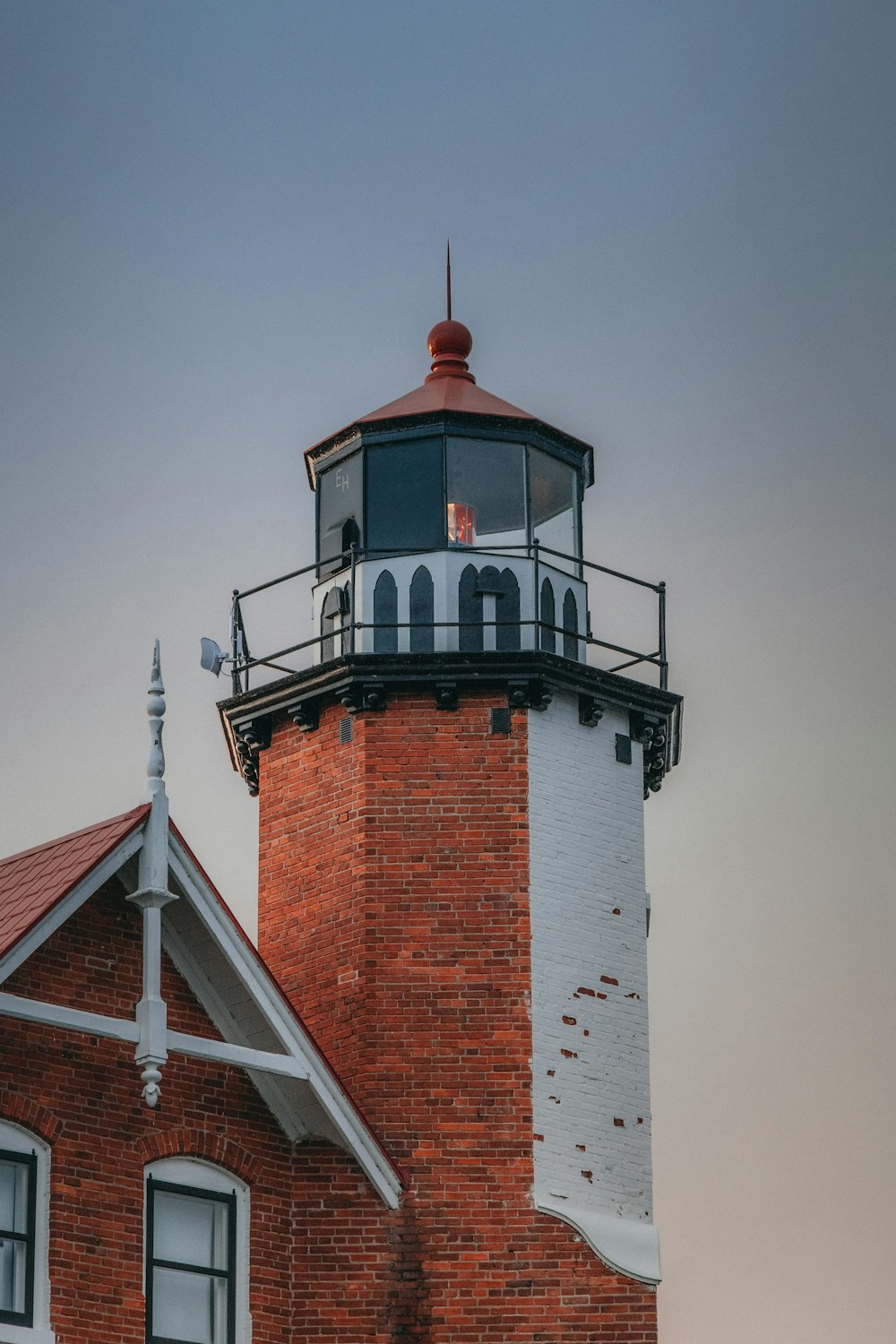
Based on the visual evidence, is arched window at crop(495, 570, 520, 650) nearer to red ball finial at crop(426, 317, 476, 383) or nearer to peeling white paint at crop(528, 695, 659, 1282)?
peeling white paint at crop(528, 695, 659, 1282)

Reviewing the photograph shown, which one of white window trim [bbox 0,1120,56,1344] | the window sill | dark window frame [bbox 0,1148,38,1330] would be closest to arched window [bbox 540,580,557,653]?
white window trim [bbox 0,1120,56,1344]

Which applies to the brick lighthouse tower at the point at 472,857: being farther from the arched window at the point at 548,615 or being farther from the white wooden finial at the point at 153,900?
the white wooden finial at the point at 153,900

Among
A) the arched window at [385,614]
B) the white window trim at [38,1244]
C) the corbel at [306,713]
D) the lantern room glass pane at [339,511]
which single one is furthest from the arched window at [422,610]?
the white window trim at [38,1244]

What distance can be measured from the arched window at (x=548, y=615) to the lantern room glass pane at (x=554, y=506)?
394 mm

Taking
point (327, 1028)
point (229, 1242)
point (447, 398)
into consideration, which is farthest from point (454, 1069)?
point (447, 398)

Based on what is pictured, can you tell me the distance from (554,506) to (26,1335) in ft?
34.3

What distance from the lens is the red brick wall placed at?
20.5m

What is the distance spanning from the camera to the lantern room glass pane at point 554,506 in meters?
24.3

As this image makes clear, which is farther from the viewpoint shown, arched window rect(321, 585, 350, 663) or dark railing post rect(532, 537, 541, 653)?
arched window rect(321, 585, 350, 663)

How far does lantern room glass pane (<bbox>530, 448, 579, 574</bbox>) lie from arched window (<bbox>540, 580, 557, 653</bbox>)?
0.39 metres

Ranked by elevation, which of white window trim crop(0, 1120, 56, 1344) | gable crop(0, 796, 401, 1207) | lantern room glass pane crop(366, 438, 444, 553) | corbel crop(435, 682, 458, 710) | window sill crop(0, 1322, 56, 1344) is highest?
lantern room glass pane crop(366, 438, 444, 553)

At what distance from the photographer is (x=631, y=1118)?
21984 millimetres

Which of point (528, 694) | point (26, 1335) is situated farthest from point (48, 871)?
point (528, 694)

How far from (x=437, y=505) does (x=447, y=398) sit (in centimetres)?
132
